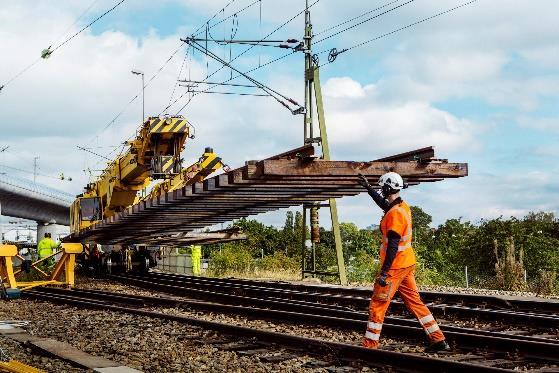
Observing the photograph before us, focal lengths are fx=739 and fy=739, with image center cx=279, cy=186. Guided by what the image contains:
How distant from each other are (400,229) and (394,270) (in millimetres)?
467

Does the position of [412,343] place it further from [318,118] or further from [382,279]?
[318,118]

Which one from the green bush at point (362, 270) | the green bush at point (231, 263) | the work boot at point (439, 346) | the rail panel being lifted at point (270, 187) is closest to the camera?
the work boot at point (439, 346)

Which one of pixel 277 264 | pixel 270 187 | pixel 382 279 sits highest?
pixel 270 187

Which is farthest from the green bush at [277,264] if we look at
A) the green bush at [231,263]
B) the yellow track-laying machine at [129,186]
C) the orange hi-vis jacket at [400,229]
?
the orange hi-vis jacket at [400,229]

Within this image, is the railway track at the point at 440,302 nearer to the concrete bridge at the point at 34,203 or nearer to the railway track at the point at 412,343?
the railway track at the point at 412,343

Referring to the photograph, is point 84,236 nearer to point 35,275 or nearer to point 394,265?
point 35,275

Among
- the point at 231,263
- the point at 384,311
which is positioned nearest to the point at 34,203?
the point at 231,263

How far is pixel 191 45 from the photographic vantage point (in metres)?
20.9

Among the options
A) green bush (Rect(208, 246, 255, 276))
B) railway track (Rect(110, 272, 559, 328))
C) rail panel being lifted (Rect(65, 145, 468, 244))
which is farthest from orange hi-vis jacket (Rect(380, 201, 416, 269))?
green bush (Rect(208, 246, 255, 276))

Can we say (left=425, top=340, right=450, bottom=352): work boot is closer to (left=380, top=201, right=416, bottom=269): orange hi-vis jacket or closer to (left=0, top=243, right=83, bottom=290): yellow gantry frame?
(left=380, top=201, right=416, bottom=269): orange hi-vis jacket

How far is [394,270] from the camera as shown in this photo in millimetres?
8094

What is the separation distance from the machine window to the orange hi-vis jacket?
56.7 feet

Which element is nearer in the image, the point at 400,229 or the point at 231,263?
the point at 400,229

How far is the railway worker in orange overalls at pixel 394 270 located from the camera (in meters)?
8.02
